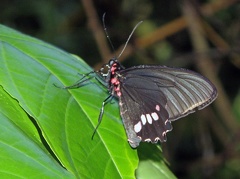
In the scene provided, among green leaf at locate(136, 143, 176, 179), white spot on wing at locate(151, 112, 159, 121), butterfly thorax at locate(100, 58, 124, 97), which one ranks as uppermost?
butterfly thorax at locate(100, 58, 124, 97)

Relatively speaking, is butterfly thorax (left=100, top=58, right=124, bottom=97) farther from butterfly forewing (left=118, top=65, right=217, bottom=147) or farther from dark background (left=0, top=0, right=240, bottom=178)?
dark background (left=0, top=0, right=240, bottom=178)

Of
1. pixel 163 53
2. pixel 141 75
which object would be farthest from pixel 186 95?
pixel 163 53

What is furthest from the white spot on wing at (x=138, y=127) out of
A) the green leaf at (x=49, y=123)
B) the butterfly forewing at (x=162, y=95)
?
the green leaf at (x=49, y=123)

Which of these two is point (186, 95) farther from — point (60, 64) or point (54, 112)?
point (54, 112)

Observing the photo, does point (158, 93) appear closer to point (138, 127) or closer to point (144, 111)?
point (144, 111)

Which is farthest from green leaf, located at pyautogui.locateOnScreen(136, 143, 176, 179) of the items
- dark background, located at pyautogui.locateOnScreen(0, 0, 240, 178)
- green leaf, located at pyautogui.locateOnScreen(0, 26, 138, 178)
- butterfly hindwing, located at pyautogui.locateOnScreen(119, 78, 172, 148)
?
dark background, located at pyautogui.locateOnScreen(0, 0, 240, 178)

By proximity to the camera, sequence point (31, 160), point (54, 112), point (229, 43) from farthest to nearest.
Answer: point (229, 43) → point (54, 112) → point (31, 160)
